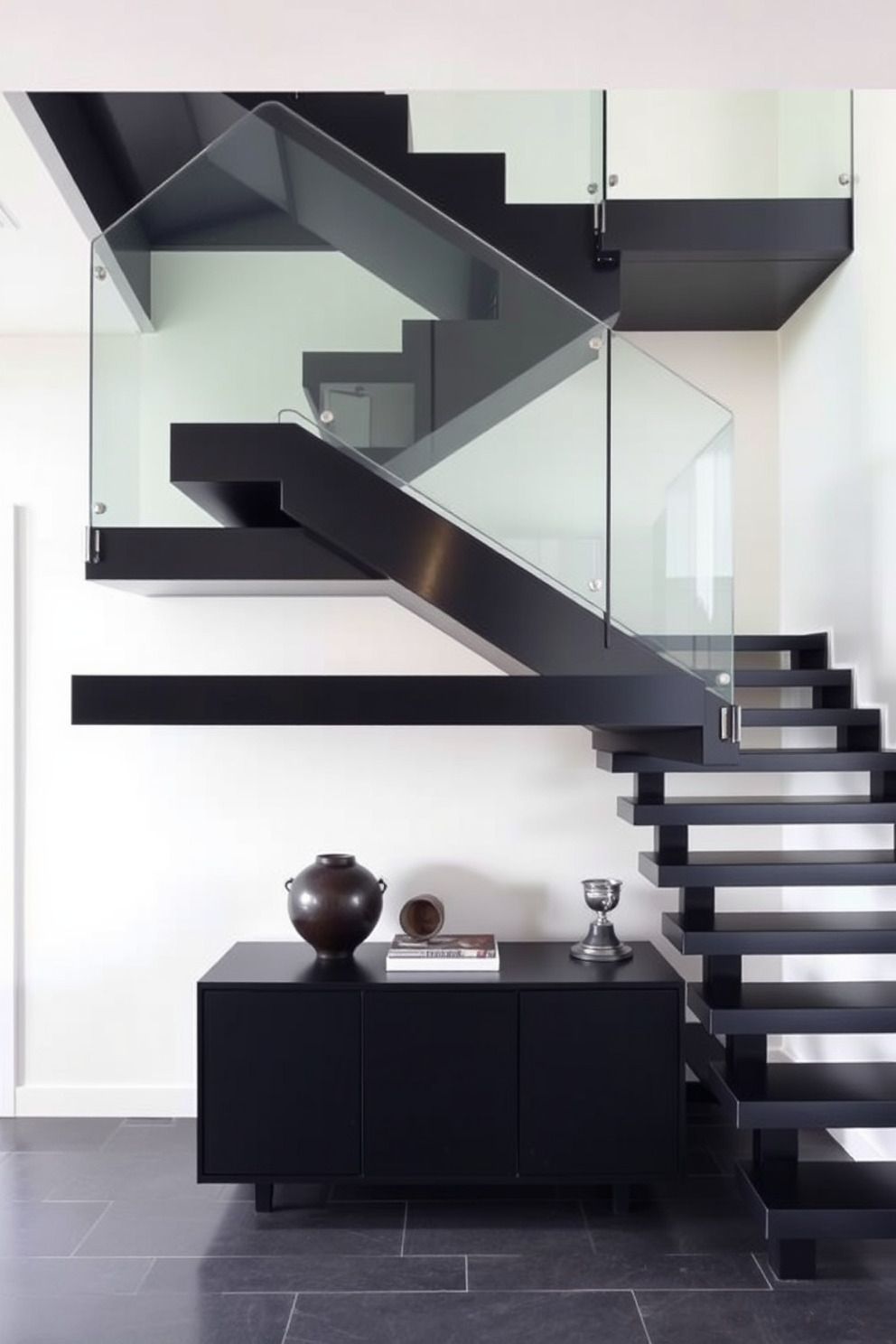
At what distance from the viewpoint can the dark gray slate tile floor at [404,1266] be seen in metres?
2.88

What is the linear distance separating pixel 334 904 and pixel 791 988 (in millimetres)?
1419

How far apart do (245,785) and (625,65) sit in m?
3.11

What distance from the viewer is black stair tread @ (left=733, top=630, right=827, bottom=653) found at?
409 centimetres

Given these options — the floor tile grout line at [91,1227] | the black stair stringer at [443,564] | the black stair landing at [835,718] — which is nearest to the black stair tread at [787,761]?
the black stair landing at [835,718]

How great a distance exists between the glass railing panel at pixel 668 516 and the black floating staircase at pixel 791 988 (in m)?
0.39

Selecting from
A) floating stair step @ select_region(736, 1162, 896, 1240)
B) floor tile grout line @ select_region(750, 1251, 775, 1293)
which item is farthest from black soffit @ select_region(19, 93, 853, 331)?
floor tile grout line @ select_region(750, 1251, 775, 1293)

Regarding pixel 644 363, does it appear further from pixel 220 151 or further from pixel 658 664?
pixel 220 151

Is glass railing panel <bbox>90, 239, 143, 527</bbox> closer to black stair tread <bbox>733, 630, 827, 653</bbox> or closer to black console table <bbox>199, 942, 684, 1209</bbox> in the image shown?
black console table <bbox>199, 942, 684, 1209</bbox>

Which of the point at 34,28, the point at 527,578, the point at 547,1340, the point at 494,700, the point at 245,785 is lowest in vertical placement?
the point at 547,1340

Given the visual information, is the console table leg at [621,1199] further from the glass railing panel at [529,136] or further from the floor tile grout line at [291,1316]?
the glass railing panel at [529,136]

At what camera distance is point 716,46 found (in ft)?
5.75

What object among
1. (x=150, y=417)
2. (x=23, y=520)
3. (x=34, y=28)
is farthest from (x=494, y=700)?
(x=23, y=520)

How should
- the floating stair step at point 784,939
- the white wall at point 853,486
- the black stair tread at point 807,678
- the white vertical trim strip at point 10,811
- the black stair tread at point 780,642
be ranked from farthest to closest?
the white vertical trim strip at point 10,811 → the black stair tread at point 780,642 → the black stair tread at point 807,678 → the white wall at point 853,486 → the floating stair step at point 784,939

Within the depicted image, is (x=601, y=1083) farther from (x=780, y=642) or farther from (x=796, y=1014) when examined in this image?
(x=780, y=642)
